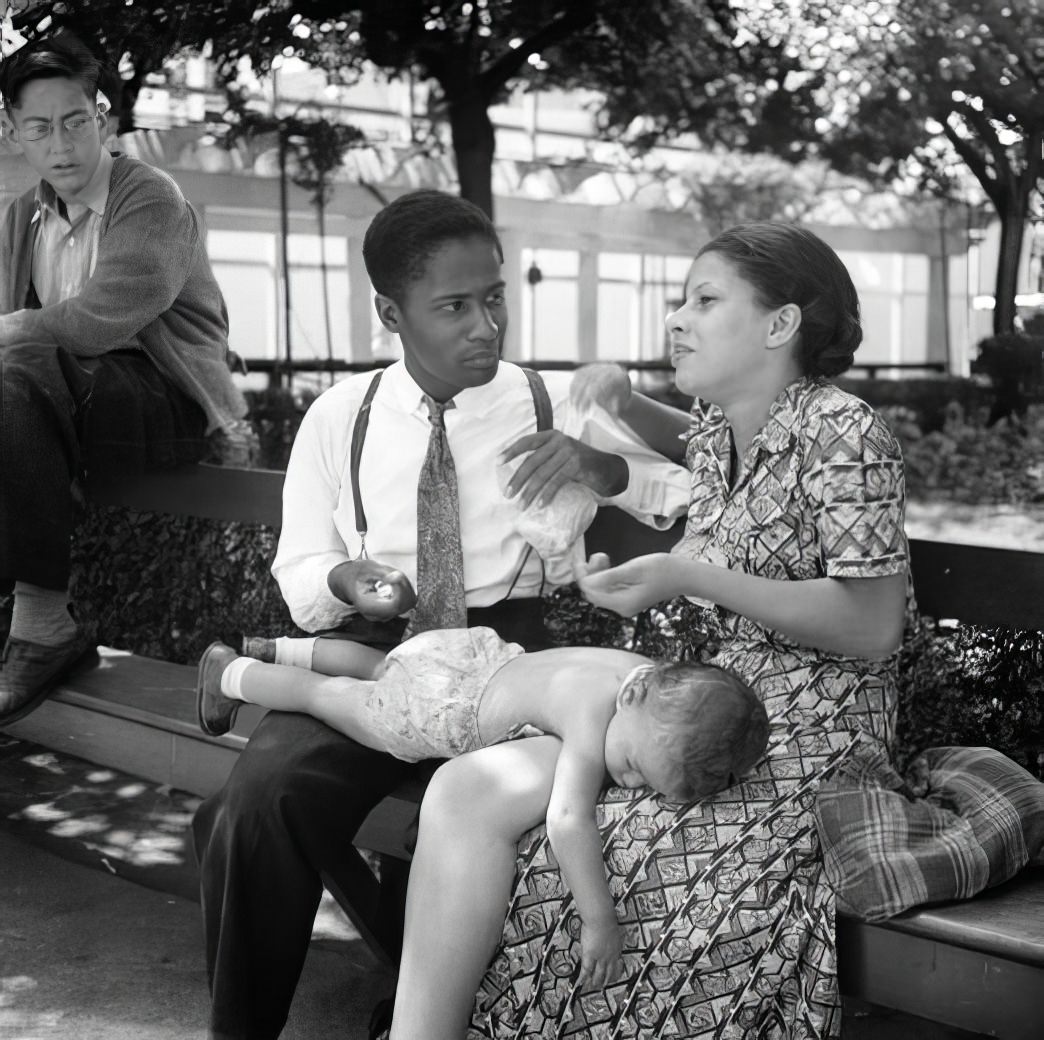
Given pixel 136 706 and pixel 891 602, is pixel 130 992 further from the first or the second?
pixel 891 602

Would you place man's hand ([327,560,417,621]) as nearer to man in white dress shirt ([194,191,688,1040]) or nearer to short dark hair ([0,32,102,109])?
man in white dress shirt ([194,191,688,1040])

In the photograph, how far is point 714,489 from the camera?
2492 mm

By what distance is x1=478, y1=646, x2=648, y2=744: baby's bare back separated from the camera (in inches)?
88.1

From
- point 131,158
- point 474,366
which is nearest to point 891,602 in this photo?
point 474,366

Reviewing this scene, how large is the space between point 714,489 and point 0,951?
6.22 ft

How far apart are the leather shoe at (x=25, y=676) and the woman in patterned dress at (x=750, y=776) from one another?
188cm

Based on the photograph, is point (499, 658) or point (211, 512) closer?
point (499, 658)

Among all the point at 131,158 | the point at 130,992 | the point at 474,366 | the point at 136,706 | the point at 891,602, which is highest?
the point at 131,158

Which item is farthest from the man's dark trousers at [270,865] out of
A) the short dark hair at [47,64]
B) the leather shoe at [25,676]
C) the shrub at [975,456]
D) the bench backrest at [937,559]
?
the shrub at [975,456]

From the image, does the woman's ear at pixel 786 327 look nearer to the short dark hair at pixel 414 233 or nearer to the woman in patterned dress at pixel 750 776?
the woman in patterned dress at pixel 750 776

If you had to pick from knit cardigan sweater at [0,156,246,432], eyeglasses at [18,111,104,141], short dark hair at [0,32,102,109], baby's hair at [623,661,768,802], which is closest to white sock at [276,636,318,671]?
baby's hair at [623,661,768,802]

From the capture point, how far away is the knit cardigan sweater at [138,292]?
3680mm

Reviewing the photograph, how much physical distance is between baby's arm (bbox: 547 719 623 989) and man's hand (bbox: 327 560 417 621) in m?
0.55

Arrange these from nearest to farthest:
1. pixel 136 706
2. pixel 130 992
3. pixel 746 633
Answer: pixel 746 633, pixel 130 992, pixel 136 706
